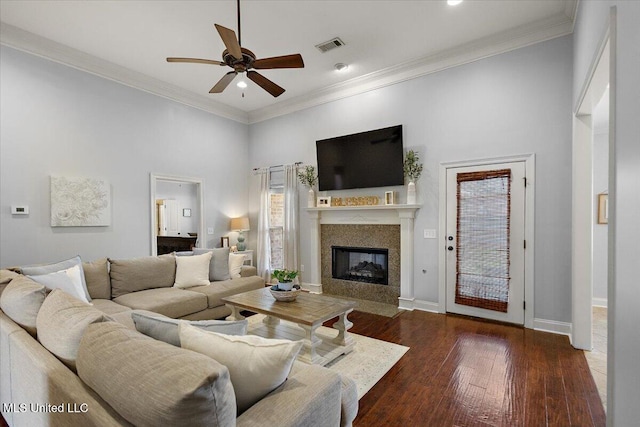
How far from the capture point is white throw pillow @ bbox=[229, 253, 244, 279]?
→ 4.23 meters

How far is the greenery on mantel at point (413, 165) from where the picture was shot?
427cm

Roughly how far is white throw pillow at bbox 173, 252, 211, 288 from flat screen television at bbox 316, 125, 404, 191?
230cm

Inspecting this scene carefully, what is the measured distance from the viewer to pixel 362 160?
4715mm

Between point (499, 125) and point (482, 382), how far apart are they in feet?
9.55

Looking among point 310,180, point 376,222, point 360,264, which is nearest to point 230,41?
point 310,180

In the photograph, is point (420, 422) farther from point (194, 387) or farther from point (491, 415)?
point (194, 387)

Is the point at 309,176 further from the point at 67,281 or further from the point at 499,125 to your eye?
the point at 67,281

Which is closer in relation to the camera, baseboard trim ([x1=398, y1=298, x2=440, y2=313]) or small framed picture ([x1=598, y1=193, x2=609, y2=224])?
baseboard trim ([x1=398, y1=298, x2=440, y2=313])

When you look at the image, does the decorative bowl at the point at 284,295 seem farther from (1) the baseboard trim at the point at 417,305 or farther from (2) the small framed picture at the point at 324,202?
(2) the small framed picture at the point at 324,202

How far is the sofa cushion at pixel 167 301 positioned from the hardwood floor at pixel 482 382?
Answer: 188 cm

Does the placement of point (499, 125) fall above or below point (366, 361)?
above

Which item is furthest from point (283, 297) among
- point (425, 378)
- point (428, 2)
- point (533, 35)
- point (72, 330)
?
point (533, 35)

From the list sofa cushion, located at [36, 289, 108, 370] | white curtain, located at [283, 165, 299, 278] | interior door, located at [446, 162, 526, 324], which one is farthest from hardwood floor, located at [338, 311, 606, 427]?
white curtain, located at [283, 165, 299, 278]

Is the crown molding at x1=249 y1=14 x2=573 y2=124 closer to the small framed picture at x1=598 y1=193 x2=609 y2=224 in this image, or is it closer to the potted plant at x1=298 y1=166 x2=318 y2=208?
the potted plant at x1=298 y1=166 x2=318 y2=208
